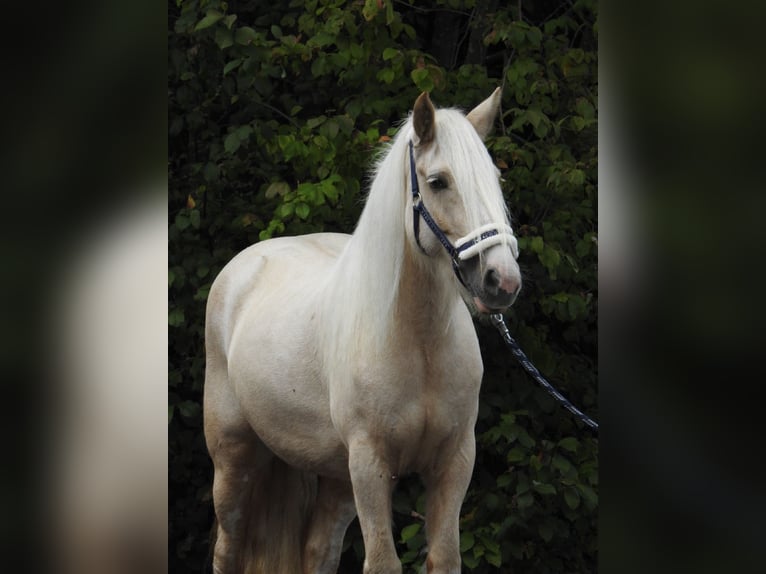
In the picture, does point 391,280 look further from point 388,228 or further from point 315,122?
point 315,122

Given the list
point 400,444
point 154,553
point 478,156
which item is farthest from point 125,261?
point 400,444

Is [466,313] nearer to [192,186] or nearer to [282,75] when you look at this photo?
[282,75]

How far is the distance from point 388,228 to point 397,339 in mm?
317

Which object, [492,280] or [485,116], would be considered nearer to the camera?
[492,280]

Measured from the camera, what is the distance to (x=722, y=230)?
0.85 m

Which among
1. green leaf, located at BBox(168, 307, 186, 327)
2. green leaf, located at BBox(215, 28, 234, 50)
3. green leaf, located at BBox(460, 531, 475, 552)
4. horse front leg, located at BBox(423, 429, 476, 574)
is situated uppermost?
green leaf, located at BBox(215, 28, 234, 50)

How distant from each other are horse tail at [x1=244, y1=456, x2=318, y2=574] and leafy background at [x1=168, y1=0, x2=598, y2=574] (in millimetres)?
983

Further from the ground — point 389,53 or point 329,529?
point 389,53

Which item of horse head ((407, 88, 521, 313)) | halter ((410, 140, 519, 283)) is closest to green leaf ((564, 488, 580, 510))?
horse head ((407, 88, 521, 313))

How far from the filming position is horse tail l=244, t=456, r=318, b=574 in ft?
14.1

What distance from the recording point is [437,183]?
10.1 feet

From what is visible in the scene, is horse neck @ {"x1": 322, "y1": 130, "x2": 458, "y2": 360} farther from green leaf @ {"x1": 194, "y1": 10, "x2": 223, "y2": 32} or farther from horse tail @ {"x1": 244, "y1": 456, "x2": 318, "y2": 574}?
green leaf @ {"x1": 194, "y1": 10, "x2": 223, "y2": 32}

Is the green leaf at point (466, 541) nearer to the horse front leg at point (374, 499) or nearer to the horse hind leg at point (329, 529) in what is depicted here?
the horse hind leg at point (329, 529)

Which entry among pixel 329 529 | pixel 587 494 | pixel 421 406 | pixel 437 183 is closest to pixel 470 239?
pixel 437 183
